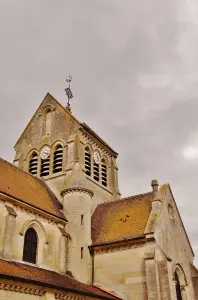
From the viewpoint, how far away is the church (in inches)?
728

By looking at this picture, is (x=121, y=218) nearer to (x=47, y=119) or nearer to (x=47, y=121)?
(x=47, y=121)

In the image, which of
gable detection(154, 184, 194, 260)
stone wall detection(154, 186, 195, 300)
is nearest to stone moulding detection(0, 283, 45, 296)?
Answer: stone wall detection(154, 186, 195, 300)

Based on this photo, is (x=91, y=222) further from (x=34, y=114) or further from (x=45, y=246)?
(x=34, y=114)

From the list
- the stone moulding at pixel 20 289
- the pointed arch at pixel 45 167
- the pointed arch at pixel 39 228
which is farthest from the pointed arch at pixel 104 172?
the stone moulding at pixel 20 289

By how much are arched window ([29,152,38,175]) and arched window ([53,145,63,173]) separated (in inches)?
79.4

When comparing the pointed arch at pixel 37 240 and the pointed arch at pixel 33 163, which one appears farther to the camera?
the pointed arch at pixel 33 163

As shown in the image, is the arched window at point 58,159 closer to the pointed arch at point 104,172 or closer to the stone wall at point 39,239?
the pointed arch at point 104,172

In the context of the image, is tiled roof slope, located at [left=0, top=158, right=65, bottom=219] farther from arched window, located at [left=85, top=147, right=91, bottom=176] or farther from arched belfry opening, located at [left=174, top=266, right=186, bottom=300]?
arched belfry opening, located at [left=174, top=266, right=186, bottom=300]

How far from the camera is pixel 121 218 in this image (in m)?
24.9

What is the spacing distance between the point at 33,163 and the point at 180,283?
15268 millimetres

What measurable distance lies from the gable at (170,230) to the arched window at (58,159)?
28.2 ft

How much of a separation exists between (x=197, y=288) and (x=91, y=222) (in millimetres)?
8845

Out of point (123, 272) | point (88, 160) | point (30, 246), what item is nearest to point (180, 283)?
point (123, 272)

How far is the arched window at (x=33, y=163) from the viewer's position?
98.2 feet
